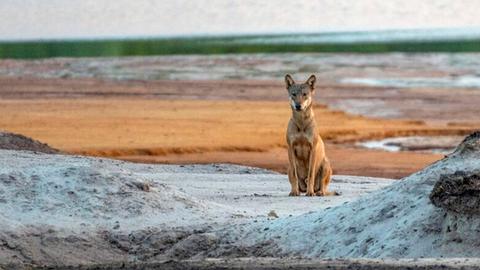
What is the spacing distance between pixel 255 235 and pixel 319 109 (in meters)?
27.2

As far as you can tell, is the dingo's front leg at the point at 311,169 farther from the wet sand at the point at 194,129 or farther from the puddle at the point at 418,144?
the puddle at the point at 418,144

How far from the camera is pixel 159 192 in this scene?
14.9m

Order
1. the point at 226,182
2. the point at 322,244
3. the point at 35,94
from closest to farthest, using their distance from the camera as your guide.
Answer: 1. the point at 322,244
2. the point at 226,182
3. the point at 35,94

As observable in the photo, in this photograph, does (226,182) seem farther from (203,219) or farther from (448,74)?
(448,74)

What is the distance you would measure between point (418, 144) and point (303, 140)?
1422 centimetres

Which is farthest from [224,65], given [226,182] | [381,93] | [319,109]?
[226,182]

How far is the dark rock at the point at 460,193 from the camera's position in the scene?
38.0 feet

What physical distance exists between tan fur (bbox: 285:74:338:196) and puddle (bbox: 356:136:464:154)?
12255mm

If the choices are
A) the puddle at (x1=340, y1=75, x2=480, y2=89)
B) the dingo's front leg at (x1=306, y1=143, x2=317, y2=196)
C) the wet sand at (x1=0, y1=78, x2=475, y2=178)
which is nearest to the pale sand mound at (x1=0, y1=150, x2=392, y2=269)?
the dingo's front leg at (x1=306, y1=143, x2=317, y2=196)

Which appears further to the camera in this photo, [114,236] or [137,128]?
[137,128]

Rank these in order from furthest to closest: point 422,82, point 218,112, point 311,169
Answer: point 422,82 → point 218,112 → point 311,169

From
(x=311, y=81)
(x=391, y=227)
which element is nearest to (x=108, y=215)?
(x=391, y=227)

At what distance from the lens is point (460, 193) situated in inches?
459

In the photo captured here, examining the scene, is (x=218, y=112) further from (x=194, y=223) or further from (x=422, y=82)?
(x=194, y=223)
